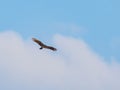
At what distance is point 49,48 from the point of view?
85.2 m

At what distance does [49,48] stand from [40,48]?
2659 mm

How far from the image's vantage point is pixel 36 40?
88562 mm

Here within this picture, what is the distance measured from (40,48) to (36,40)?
8.46ft

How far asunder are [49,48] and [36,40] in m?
4.82

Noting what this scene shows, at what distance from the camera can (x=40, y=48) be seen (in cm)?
8694
